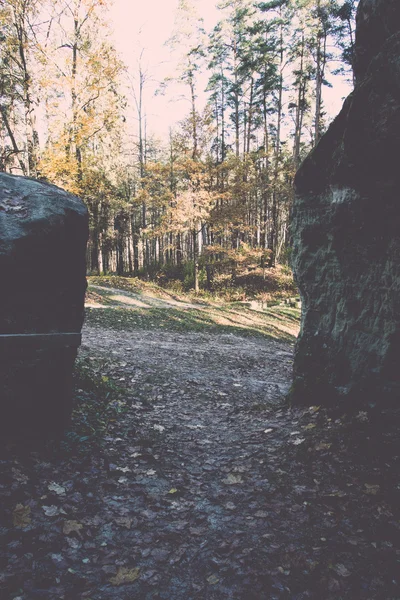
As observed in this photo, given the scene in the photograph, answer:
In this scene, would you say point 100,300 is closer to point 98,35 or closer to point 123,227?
point 98,35

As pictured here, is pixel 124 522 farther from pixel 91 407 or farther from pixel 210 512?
pixel 91 407

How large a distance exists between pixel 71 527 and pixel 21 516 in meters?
0.35

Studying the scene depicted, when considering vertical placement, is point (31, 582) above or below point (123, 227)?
below

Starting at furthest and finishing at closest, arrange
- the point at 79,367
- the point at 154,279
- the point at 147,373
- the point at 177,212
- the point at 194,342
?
the point at 154,279 → the point at 177,212 → the point at 194,342 → the point at 147,373 → the point at 79,367

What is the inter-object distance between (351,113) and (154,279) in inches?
879

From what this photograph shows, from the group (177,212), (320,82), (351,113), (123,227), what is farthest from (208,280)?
(351,113)

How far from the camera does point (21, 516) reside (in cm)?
244

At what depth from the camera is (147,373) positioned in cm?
656

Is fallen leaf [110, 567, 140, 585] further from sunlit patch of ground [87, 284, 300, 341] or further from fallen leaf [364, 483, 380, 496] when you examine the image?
sunlit patch of ground [87, 284, 300, 341]

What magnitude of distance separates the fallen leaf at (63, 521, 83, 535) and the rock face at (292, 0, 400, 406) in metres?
2.89

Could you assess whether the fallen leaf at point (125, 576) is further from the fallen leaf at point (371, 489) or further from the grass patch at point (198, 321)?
the grass patch at point (198, 321)

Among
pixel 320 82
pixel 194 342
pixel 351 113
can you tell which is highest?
pixel 320 82

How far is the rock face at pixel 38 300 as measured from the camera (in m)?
2.98

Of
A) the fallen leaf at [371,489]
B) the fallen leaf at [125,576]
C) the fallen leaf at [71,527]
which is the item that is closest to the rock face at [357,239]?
the fallen leaf at [371,489]
